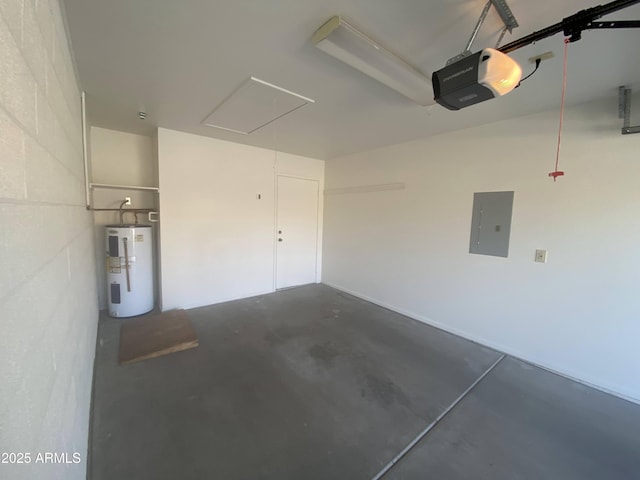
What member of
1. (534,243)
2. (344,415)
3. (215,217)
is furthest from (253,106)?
(534,243)

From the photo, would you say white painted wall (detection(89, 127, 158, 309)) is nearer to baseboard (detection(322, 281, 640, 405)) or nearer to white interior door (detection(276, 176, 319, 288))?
white interior door (detection(276, 176, 319, 288))

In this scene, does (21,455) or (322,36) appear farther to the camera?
(322,36)

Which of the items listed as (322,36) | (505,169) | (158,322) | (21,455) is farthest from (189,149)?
(505,169)

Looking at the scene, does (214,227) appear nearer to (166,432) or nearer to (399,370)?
(166,432)

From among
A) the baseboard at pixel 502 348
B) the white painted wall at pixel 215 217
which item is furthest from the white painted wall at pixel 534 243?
the white painted wall at pixel 215 217

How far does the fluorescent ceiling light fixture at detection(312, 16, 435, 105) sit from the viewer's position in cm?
149

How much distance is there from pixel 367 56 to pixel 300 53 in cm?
47

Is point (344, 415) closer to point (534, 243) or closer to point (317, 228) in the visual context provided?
point (534, 243)

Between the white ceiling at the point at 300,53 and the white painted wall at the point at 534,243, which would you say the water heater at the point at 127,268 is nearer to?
the white ceiling at the point at 300,53

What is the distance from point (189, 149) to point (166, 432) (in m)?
3.34

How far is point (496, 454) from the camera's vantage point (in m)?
1.64

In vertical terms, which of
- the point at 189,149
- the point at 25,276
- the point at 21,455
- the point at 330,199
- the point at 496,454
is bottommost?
the point at 496,454

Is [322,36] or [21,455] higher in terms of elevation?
[322,36]

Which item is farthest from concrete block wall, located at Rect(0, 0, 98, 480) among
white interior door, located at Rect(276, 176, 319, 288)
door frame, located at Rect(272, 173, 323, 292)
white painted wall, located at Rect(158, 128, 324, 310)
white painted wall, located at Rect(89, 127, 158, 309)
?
white interior door, located at Rect(276, 176, 319, 288)
